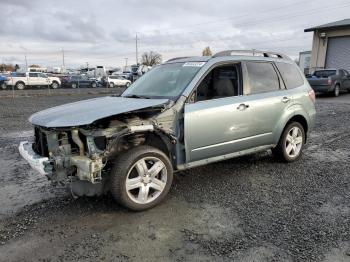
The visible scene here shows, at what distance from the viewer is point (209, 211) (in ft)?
12.8

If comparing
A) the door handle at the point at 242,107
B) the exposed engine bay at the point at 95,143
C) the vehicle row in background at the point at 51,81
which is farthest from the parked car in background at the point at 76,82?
the exposed engine bay at the point at 95,143

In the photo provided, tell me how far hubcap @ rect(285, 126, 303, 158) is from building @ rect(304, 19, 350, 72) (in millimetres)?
21372

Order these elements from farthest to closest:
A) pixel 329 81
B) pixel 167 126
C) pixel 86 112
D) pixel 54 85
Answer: pixel 54 85, pixel 329 81, pixel 167 126, pixel 86 112

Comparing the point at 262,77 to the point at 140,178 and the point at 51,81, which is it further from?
the point at 51,81

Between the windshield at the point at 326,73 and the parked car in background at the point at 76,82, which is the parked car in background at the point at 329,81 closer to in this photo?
the windshield at the point at 326,73

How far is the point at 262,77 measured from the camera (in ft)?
17.0

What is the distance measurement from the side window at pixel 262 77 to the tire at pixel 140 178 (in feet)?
6.27

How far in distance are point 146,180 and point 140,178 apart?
0.28ft

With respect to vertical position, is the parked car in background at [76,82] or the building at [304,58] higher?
the building at [304,58]

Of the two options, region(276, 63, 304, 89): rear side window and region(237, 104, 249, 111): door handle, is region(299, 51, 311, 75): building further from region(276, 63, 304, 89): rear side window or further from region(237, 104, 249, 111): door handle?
region(237, 104, 249, 111): door handle

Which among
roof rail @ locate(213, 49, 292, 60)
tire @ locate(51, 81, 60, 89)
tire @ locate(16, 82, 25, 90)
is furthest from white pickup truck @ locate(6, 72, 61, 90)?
roof rail @ locate(213, 49, 292, 60)

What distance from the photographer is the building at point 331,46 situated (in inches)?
951

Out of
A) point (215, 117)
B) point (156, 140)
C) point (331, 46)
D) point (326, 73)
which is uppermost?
point (331, 46)

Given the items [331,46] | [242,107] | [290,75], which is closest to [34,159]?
[242,107]
